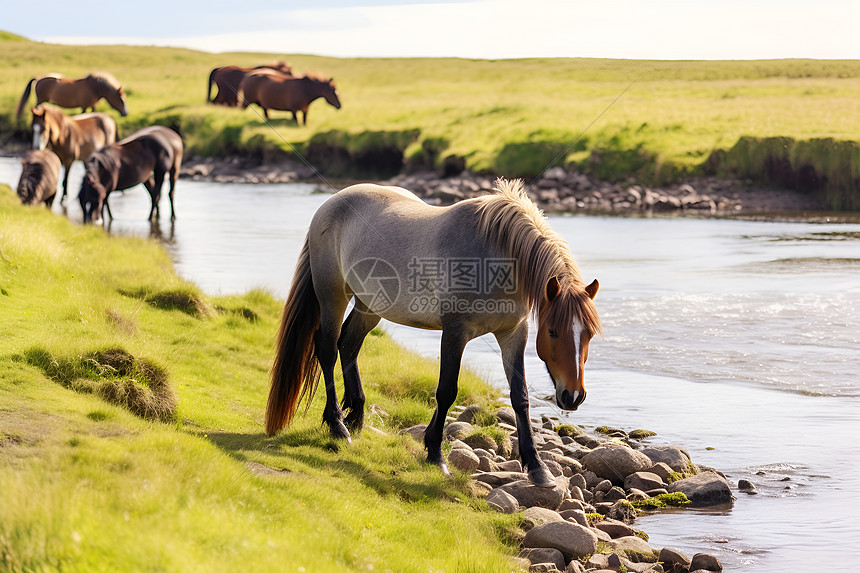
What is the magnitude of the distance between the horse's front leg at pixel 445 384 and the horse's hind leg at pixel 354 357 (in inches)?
33.4

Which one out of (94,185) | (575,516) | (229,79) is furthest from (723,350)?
(229,79)

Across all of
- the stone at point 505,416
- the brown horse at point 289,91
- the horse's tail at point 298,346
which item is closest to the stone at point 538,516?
the horse's tail at point 298,346

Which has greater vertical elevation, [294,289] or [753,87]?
[753,87]

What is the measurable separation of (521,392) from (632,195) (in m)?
26.6

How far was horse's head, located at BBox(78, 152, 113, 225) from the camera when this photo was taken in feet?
64.5

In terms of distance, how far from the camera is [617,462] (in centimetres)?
800

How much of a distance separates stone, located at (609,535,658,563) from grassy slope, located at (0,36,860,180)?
678cm

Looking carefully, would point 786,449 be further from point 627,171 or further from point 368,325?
point 627,171

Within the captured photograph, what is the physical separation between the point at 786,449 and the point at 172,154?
58.0 ft

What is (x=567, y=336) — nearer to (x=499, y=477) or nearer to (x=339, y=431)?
(x=499, y=477)

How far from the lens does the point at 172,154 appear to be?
2223cm

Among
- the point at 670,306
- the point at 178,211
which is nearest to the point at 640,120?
the point at 178,211

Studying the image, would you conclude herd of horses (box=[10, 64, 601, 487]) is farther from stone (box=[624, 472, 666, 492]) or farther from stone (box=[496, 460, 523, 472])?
stone (box=[624, 472, 666, 492])

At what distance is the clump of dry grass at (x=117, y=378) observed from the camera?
6.92 m
